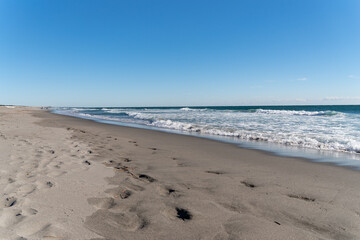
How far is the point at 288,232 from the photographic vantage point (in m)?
2.27

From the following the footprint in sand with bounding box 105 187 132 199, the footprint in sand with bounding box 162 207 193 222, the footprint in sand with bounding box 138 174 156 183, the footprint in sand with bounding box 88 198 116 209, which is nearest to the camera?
the footprint in sand with bounding box 162 207 193 222

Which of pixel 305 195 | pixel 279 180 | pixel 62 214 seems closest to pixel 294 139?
pixel 279 180

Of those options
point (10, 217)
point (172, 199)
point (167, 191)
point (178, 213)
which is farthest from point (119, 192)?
point (10, 217)

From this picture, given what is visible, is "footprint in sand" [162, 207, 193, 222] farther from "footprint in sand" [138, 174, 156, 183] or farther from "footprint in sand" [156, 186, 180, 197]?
"footprint in sand" [138, 174, 156, 183]

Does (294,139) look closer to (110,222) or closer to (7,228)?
(110,222)

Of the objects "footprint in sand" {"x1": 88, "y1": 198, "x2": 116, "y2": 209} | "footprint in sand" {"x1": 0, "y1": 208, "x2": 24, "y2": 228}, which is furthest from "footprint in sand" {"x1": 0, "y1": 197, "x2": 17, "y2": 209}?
"footprint in sand" {"x1": 88, "y1": 198, "x2": 116, "y2": 209}

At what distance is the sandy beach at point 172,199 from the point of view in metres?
2.25

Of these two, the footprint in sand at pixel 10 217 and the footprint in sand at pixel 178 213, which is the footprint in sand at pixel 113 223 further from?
the footprint in sand at pixel 10 217

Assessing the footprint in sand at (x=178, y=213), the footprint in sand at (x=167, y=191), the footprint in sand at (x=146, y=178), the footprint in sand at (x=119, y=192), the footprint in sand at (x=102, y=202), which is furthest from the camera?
the footprint in sand at (x=146, y=178)

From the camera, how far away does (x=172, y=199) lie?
9.92 feet

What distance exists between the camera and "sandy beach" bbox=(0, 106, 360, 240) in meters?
2.25

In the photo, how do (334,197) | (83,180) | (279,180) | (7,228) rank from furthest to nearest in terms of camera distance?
(279,180)
(83,180)
(334,197)
(7,228)

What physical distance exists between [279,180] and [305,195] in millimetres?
687

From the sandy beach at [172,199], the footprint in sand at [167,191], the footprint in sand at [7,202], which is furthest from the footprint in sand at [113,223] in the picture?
the footprint in sand at [7,202]
